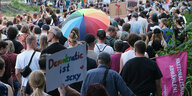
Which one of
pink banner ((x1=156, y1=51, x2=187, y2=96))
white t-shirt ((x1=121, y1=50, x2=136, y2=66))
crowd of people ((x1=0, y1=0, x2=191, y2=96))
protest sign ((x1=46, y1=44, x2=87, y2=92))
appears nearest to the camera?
protest sign ((x1=46, y1=44, x2=87, y2=92))

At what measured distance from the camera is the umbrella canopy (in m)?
8.95

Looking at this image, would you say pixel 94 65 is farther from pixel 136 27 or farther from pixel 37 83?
pixel 136 27

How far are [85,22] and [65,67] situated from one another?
4325mm

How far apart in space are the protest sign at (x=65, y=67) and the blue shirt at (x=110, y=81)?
402mm

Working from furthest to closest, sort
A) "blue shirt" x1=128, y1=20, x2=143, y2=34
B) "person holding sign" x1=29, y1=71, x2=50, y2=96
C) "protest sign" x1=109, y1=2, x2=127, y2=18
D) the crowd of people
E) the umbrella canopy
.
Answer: "protest sign" x1=109, y1=2, x2=127, y2=18, "blue shirt" x1=128, y1=20, x2=143, y2=34, the umbrella canopy, the crowd of people, "person holding sign" x1=29, y1=71, x2=50, y2=96

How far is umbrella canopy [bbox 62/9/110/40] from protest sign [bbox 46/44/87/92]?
4.00 metres

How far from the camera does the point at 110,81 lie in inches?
207

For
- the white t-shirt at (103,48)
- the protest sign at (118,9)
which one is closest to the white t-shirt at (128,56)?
the white t-shirt at (103,48)

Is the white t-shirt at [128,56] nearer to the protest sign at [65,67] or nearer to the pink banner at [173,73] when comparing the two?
the pink banner at [173,73]

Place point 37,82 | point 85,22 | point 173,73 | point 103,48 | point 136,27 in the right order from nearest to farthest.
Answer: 1. point 37,82
2. point 173,73
3. point 103,48
4. point 85,22
5. point 136,27

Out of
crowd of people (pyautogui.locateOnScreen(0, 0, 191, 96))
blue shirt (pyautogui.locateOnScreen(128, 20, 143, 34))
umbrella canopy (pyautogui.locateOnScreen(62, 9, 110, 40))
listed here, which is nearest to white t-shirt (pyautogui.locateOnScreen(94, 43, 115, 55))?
crowd of people (pyautogui.locateOnScreen(0, 0, 191, 96))

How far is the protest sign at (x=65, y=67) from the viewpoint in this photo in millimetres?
4562

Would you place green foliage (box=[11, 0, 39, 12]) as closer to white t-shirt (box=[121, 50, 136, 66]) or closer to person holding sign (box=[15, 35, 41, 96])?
person holding sign (box=[15, 35, 41, 96])

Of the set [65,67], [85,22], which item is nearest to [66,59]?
[65,67]
